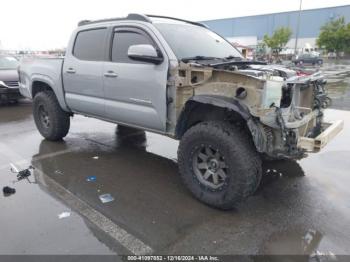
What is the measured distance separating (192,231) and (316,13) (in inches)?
3280

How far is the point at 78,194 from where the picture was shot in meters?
3.89

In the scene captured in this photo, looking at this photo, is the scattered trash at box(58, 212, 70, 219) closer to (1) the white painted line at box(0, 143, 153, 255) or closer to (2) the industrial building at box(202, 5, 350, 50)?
(1) the white painted line at box(0, 143, 153, 255)

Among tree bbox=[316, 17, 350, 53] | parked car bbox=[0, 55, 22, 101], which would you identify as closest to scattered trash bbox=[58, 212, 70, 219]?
parked car bbox=[0, 55, 22, 101]

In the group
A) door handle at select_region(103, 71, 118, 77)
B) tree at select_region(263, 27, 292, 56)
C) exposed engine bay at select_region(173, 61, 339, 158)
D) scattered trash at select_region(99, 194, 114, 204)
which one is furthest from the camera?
tree at select_region(263, 27, 292, 56)

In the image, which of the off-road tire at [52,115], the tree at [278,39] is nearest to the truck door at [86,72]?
the off-road tire at [52,115]

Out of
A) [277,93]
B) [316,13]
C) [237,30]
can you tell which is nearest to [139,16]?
[277,93]

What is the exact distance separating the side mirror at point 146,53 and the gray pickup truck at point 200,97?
12 millimetres

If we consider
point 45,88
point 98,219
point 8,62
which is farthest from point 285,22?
point 98,219

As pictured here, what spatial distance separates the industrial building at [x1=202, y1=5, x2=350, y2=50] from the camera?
230ft

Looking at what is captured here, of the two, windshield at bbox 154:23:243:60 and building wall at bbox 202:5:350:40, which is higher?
building wall at bbox 202:5:350:40

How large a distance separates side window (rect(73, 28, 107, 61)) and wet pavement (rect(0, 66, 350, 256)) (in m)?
1.59

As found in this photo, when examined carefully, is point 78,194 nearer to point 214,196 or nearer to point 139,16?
point 214,196

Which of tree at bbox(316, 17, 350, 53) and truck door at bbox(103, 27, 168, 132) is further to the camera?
tree at bbox(316, 17, 350, 53)

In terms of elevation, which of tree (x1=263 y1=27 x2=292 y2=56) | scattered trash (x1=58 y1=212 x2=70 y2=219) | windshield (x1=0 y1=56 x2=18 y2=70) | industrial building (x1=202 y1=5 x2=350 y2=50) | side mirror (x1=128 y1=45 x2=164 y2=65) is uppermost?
industrial building (x1=202 y1=5 x2=350 y2=50)
